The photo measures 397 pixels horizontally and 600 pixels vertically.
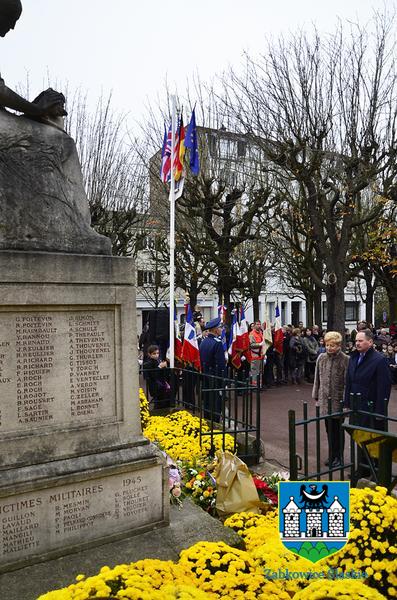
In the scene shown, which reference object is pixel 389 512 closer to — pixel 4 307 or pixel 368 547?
pixel 368 547

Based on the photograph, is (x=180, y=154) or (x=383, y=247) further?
(x=383, y=247)

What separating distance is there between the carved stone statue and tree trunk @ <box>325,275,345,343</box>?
39.1ft

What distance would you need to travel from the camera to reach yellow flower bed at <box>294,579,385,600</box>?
7.16 ft

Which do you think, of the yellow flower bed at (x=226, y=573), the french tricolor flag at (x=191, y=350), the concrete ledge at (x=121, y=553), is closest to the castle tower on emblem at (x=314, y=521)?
the yellow flower bed at (x=226, y=573)

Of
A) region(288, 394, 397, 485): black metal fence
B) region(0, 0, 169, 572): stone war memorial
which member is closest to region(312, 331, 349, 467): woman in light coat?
region(288, 394, 397, 485): black metal fence

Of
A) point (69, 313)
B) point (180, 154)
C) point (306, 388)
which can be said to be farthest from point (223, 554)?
point (306, 388)

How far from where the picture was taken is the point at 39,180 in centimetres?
364

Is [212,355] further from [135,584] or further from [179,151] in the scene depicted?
[135,584]

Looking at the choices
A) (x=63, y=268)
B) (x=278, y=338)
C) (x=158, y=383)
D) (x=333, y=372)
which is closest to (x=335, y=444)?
(x=333, y=372)

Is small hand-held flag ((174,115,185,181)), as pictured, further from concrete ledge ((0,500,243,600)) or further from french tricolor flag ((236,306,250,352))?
concrete ledge ((0,500,243,600))

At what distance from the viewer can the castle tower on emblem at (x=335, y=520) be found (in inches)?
89.4

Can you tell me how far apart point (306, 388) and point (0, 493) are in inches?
473

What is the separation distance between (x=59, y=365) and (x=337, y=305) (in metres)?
12.8

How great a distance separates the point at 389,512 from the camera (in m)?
2.88
